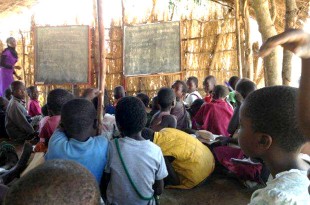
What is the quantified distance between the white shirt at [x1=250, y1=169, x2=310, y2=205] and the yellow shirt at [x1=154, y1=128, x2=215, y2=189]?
5.59ft

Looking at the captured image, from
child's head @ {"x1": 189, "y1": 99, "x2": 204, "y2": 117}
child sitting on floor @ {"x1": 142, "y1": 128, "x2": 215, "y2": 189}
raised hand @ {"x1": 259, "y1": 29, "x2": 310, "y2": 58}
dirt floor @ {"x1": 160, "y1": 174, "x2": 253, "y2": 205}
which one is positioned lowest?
dirt floor @ {"x1": 160, "y1": 174, "x2": 253, "y2": 205}

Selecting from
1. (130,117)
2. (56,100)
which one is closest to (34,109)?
(56,100)

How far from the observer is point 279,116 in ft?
4.60

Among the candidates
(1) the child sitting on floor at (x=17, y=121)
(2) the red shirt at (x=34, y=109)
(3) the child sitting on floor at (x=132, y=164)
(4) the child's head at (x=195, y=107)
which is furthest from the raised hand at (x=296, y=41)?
(2) the red shirt at (x=34, y=109)

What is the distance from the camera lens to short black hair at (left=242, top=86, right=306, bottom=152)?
4.58ft

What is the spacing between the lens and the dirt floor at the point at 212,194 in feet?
9.94

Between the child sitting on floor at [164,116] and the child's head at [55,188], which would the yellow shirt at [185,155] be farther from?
the child's head at [55,188]

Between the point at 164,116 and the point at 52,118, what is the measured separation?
117 centimetres

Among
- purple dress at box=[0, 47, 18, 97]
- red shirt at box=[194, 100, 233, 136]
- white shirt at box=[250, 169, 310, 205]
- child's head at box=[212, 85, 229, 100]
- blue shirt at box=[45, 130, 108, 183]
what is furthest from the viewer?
purple dress at box=[0, 47, 18, 97]

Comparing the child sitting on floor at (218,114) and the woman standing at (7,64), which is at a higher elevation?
A: the woman standing at (7,64)

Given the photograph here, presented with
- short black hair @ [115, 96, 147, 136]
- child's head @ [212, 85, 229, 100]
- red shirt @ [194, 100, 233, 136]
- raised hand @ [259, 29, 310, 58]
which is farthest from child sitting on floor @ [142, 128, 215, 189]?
raised hand @ [259, 29, 310, 58]

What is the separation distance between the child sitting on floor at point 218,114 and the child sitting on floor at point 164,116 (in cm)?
53

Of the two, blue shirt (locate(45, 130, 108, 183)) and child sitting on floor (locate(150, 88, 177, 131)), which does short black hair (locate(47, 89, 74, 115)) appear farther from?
child sitting on floor (locate(150, 88, 177, 131))

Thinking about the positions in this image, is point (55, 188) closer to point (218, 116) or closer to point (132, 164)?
point (132, 164)
